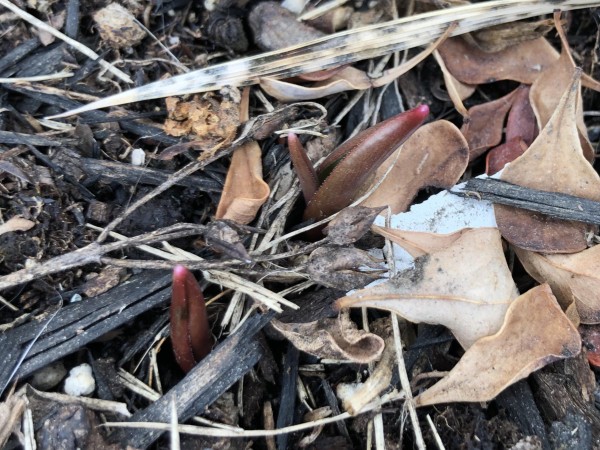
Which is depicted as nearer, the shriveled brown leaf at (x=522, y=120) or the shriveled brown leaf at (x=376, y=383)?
the shriveled brown leaf at (x=376, y=383)

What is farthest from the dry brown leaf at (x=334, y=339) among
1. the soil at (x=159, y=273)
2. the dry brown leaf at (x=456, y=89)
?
the dry brown leaf at (x=456, y=89)

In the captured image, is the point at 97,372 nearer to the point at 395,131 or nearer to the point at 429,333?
the point at 429,333

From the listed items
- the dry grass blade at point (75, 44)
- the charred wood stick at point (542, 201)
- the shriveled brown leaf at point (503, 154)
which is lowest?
the charred wood stick at point (542, 201)

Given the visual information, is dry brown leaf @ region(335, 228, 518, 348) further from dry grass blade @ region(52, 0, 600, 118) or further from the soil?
dry grass blade @ region(52, 0, 600, 118)

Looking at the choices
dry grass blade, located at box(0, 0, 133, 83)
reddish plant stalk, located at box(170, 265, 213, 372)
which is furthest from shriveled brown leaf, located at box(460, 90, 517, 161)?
dry grass blade, located at box(0, 0, 133, 83)

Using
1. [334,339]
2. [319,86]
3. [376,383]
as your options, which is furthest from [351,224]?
[319,86]

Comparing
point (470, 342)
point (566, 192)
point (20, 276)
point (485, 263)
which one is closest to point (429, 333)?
point (470, 342)

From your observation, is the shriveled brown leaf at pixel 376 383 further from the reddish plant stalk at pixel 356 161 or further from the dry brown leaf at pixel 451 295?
the reddish plant stalk at pixel 356 161
